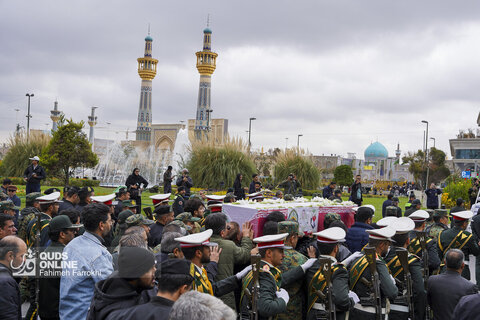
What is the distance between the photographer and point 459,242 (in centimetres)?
708

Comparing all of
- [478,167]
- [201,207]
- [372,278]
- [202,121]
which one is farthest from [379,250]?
[202,121]

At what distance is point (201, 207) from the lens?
7473mm

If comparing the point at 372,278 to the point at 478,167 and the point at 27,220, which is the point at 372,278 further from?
the point at 478,167

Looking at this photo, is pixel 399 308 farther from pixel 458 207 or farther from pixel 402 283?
pixel 458 207

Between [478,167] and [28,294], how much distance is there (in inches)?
2414

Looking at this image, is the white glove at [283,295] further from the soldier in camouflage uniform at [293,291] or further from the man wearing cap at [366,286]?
the man wearing cap at [366,286]

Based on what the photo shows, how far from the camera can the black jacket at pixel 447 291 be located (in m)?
4.79

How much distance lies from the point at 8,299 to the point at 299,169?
19.8 m

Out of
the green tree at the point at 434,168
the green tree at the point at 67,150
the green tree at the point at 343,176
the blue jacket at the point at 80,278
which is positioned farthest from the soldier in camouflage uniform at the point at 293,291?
the green tree at the point at 434,168

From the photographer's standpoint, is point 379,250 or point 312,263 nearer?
point 312,263

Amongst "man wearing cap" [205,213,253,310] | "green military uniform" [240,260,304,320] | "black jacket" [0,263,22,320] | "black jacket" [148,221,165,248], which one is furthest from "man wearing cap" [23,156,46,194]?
"green military uniform" [240,260,304,320]

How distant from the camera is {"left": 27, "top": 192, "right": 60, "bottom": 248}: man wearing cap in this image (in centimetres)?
572

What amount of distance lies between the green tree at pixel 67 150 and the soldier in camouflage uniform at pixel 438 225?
18.5 meters

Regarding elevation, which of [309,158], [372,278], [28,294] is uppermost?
[309,158]
